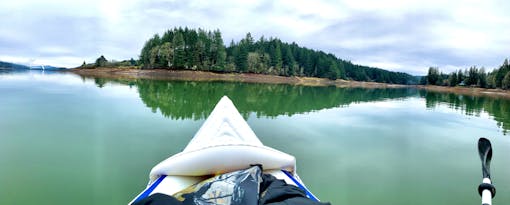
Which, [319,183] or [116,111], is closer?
[319,183]

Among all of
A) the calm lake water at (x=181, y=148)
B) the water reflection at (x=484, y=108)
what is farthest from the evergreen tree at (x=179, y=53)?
the calm lake water at (x=181, y=148)

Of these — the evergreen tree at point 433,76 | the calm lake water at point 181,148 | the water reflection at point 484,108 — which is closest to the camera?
the calm lake water at point 181,148

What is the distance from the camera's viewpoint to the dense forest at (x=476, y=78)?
199ft

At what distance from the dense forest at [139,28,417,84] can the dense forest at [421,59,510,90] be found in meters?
33.7

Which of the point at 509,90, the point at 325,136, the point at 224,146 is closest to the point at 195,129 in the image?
the point at 325,136

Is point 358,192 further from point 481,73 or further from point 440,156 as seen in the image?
point 481,73

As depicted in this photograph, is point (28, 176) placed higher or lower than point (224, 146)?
lower

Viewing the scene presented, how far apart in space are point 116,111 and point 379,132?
Answer: 714 cm

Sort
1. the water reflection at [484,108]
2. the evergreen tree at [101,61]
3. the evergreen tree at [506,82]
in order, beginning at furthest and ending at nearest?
the evergreen tree at [101,61], the evergreen tree at [506,82], the water reflection at [484,108]

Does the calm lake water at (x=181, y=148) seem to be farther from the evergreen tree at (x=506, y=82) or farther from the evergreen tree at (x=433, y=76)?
the evergreen tree at (x=433, y=76)

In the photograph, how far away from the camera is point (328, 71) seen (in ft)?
237

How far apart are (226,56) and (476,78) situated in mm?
61994

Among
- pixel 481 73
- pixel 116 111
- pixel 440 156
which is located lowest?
pixel 440 156

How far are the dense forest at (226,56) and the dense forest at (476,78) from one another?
33725 millimetres
